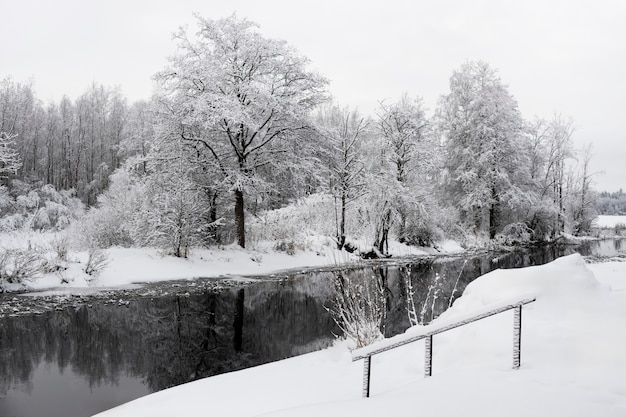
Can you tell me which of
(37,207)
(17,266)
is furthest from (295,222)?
(37,207)

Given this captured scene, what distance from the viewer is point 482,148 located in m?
33.1

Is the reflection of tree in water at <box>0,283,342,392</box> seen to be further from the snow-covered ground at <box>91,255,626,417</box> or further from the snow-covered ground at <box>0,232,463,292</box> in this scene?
the snow-covered ground at <box>0,232,463,292</box>

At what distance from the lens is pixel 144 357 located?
852 centimetres

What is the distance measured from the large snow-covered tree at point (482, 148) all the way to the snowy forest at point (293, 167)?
109 millimetres

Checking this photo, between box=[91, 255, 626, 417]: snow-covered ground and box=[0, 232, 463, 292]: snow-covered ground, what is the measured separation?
21.7 feet

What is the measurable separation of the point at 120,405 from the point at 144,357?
2.27 m

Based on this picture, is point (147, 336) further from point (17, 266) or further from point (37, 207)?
point (37, 207)

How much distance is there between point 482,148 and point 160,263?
24.8 meters

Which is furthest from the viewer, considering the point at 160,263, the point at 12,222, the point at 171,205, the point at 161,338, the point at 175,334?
the point at 12,222

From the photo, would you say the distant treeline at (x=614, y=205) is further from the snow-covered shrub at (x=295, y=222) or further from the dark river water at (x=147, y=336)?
the dark river water at (x=147, y=336)

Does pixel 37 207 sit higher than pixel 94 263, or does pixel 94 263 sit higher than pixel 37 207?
pixel 37 207

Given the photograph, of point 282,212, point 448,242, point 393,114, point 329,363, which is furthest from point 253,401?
point 448,242

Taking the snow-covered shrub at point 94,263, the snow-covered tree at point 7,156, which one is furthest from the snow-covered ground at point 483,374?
the snow-covered tree at point 7,156

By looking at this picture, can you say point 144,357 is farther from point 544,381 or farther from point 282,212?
point 282,212
